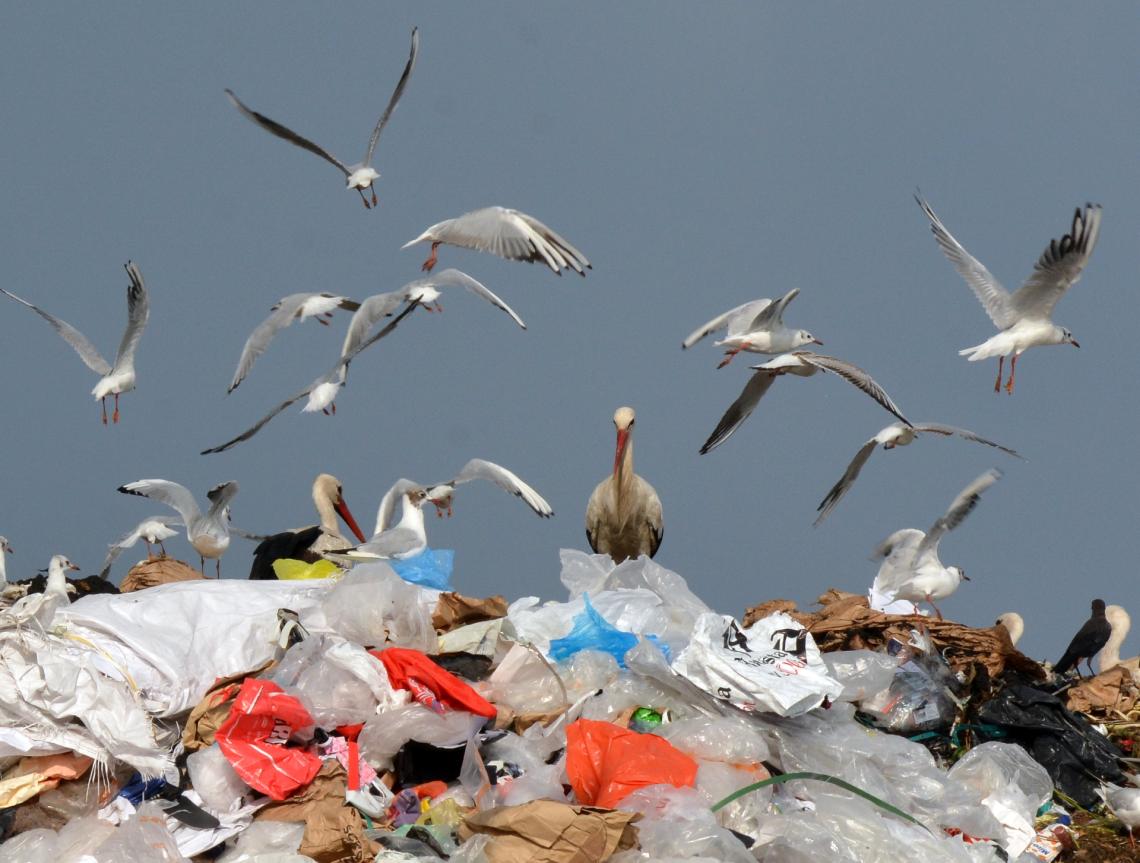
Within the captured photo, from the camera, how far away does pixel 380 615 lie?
5332 mm

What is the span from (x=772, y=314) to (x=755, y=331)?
5.3 inches

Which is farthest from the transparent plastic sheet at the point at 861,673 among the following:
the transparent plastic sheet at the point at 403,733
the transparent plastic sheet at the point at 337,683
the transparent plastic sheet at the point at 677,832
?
the transparent plastic sheet at the point at 337,683

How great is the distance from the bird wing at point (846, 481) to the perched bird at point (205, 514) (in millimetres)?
3570

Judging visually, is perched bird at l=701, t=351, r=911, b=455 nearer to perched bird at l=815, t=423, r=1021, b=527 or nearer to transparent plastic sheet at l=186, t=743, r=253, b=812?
perched bird at l=815, t=423, r=1021, b=527

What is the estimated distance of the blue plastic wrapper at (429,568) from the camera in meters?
6.33

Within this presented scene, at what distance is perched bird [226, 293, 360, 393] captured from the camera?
28.7ft

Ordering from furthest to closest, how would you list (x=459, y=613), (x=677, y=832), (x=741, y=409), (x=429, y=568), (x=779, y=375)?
(x=741, y=409) → (x=779, y=375) → (x=429, y=568) → (x=459, y=613) → (x=677, y=832)

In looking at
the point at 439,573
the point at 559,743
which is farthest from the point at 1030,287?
the point at 559,743

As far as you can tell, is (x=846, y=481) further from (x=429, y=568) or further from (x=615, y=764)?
(x=615, y=764)

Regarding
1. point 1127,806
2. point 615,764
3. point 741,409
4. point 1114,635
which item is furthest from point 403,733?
point 1114,635

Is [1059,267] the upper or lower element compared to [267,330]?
upper

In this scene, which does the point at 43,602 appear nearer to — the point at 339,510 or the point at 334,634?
the point at 334,634

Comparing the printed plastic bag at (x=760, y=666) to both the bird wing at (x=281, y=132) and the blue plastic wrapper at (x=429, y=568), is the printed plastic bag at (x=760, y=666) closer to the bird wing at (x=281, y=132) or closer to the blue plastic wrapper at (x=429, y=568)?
the blue plastic wrapper at (x=429, y=568)

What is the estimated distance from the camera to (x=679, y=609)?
228 inches
